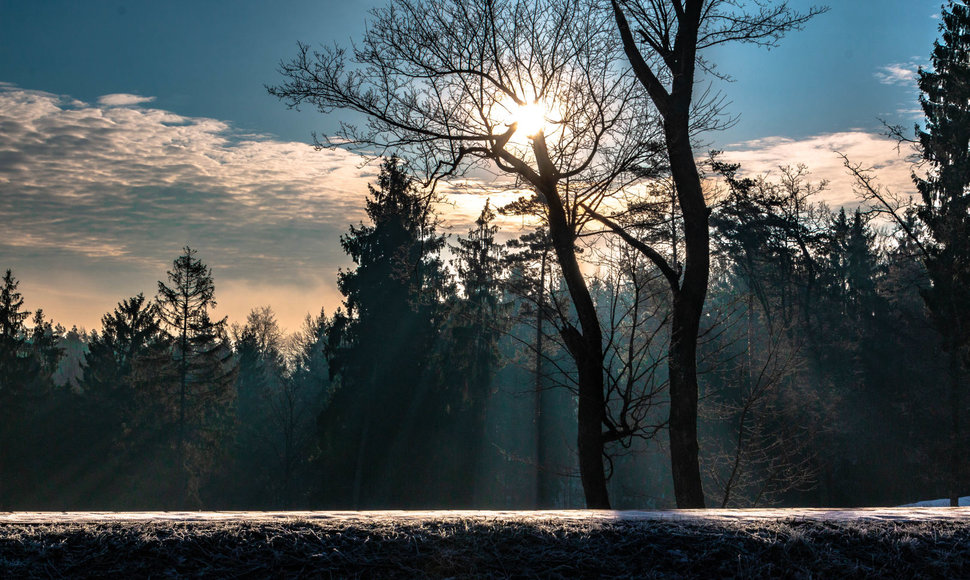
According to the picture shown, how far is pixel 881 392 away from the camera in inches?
1427

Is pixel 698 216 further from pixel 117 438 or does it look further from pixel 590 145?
pixel 117 438

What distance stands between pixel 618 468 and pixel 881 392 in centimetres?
1385

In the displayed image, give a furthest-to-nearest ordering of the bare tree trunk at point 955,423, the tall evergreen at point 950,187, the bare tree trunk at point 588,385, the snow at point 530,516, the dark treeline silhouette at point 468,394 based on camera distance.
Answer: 1. the dark treeline silhouette at point 468,394
2. the bare tree trunk at point 955,423
3. the tall evergreen at point 950,187
4. the bare tree trunk at point 588,385
5. the snow at point 530,516

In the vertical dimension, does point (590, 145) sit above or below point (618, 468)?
above

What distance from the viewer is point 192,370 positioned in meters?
40.9

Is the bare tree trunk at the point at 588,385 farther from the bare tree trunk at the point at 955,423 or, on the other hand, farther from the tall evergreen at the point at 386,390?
the bare tree trunk at the point at 955,423

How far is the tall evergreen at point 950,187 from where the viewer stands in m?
25.7

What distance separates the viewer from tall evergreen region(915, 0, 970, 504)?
84.3 ft

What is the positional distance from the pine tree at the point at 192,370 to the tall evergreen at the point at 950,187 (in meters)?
33.5

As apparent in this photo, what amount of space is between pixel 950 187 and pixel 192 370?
36.6 meters

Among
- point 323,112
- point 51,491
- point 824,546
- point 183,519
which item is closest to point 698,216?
point 323,112

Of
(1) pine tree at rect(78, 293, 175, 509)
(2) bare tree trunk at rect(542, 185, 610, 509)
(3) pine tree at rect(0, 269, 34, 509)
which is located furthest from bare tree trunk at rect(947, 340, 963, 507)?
(3) pine tree at rect(0, 269, 34, 509)

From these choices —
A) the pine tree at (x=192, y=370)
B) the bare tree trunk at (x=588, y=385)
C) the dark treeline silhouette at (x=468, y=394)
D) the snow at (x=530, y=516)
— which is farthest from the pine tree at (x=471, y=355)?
the snow at (x=530, y=516)

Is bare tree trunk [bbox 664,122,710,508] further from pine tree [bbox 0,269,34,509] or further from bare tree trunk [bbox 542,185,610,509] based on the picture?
pine tree [bbox 0,269,34,509]
